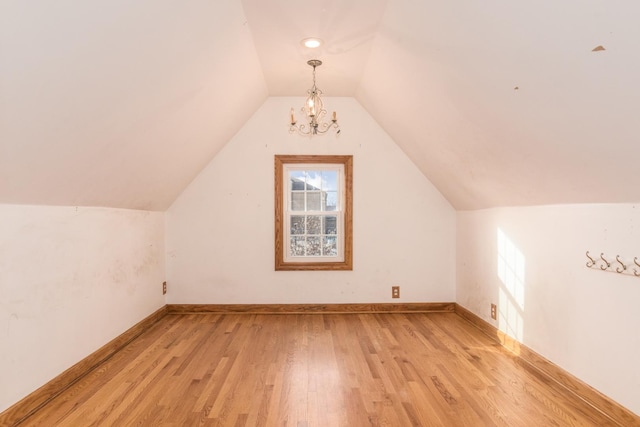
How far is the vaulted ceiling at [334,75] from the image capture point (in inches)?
67.8

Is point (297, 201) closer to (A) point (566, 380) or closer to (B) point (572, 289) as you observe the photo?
(B) point (572, 289)

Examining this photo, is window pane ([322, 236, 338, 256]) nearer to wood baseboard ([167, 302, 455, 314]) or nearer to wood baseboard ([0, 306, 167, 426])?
wood baseboard ([167, 302, 455, 314])

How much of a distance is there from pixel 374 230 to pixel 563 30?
11.5 feet

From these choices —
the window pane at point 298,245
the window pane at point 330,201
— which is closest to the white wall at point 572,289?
the window pane at point 330,201

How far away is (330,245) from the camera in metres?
5.20

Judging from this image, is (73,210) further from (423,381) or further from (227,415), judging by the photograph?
(423,381)

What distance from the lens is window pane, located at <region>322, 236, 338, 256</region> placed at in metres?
5.19

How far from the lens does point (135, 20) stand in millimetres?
2021

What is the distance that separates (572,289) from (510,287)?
86cm

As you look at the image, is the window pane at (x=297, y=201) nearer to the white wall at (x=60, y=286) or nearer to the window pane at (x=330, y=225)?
the window pane at (x=330, y=225)

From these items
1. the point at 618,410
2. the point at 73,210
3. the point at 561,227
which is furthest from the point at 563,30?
the point at 73,210

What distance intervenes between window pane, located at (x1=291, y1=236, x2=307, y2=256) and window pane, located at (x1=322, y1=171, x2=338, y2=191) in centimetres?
69

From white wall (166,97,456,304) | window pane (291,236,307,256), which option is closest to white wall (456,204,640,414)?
white wall (166,97,456,304)

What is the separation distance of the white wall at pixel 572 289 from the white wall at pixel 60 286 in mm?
3500
